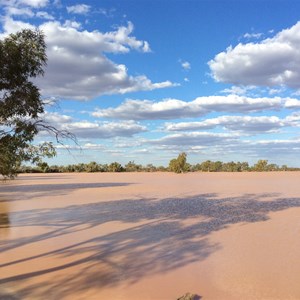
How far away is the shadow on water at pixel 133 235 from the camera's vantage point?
851 cm

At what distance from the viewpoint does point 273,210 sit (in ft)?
59.1

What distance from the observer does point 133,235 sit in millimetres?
12633

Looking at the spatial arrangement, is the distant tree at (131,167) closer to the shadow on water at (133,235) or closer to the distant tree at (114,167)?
the distant tree at (114,167)

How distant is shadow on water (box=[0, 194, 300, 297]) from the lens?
27.9ft

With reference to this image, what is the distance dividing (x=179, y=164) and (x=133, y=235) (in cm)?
4972

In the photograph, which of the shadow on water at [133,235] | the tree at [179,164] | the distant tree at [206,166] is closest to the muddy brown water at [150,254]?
the shadow on water at [133,235]

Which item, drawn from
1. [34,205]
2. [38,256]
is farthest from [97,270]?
[34,205]

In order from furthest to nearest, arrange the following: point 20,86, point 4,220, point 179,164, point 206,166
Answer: point 206,166, point 179,164, point 4,220, point 20,86

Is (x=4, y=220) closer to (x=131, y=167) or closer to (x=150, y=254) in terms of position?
(x=150, y=254)

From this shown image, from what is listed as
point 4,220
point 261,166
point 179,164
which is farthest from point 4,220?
point 261,166

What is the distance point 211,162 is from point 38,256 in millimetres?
63684

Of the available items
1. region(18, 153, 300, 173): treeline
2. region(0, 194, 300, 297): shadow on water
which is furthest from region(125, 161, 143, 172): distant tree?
region(0, 194, 300, 297): shadow on water

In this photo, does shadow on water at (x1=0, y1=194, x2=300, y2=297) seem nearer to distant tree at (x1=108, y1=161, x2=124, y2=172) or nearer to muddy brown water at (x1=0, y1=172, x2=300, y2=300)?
muddy brown water at (x1=0, y1=172, x2=300, y2=300)

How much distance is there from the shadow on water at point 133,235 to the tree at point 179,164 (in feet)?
124
